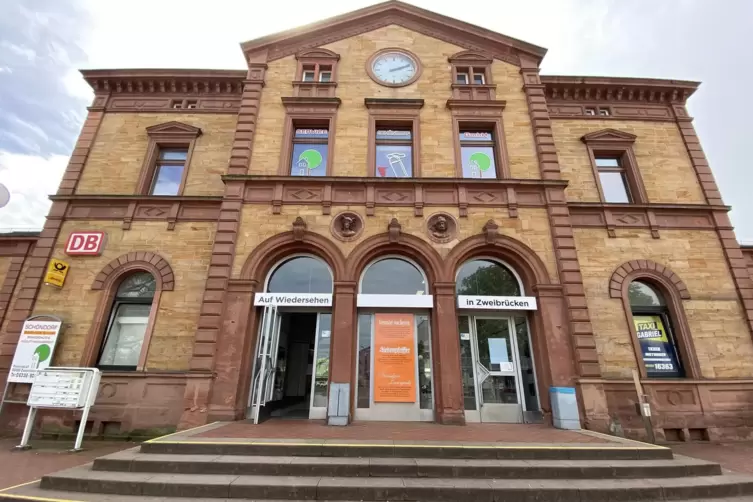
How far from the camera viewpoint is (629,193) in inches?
520

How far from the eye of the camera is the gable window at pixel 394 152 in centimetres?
1218

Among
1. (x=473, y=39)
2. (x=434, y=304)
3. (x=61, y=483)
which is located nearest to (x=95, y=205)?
(x=61, y=483)

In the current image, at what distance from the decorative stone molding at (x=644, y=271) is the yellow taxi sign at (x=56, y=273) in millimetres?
17442

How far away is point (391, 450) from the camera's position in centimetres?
614

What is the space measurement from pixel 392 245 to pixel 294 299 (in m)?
3.39

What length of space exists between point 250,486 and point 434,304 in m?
6.55

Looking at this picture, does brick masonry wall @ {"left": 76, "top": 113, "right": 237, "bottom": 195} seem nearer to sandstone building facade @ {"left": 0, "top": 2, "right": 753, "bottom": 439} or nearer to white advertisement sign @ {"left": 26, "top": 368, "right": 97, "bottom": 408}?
sandstone building facade @ {"left": 0, "top": 2, "right": 753, "bottom": 439}

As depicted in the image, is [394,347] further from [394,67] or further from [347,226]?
[394,67]

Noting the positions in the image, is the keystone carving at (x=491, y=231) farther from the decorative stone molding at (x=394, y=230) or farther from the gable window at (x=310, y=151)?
the gable window at (x=310, y=151)

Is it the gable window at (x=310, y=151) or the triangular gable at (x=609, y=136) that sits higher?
the triangular gable at (x=609, y=136)

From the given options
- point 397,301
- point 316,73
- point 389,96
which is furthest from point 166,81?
point 397,301

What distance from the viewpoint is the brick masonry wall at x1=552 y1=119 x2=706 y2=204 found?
12.8 meters

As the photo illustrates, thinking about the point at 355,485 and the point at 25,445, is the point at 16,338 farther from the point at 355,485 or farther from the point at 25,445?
the point at 355,485

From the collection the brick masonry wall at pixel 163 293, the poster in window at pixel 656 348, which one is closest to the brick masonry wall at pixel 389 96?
the brick masonry wall at pixel 163 293
